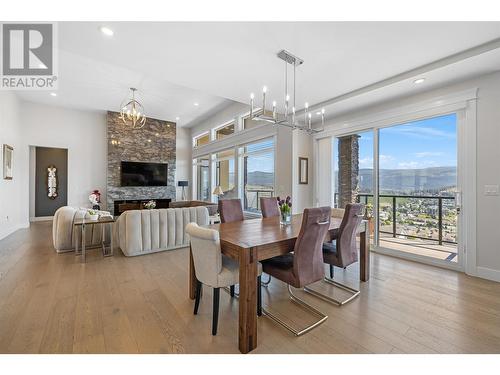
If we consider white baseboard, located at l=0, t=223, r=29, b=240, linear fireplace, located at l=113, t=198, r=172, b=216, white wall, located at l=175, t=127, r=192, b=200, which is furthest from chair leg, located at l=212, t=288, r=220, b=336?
white wall, located at l=175, t=127, r=192, b=200

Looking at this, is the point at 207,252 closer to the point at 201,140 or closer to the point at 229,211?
the point at 229,211

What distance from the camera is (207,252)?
6.28 ft

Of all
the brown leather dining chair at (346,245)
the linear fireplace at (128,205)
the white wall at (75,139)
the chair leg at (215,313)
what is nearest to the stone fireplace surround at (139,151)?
the linear fireplace at (128,205)

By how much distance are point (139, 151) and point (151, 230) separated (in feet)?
17.2

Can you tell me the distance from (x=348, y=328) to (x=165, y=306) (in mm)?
1752

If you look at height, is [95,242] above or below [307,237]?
below

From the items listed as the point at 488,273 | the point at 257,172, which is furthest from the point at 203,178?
the point at 488,273

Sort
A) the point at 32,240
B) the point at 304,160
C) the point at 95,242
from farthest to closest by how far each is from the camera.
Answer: the point at 304,160
the point at 32,240
the point at 95,242

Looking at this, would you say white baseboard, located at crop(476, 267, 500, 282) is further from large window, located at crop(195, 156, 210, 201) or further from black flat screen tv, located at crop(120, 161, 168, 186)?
black flat screen tv, located at crop(120, 161, 168, 186)

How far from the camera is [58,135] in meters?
7.29

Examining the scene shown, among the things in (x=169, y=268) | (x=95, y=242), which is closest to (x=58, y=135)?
(x=95, y=242)
